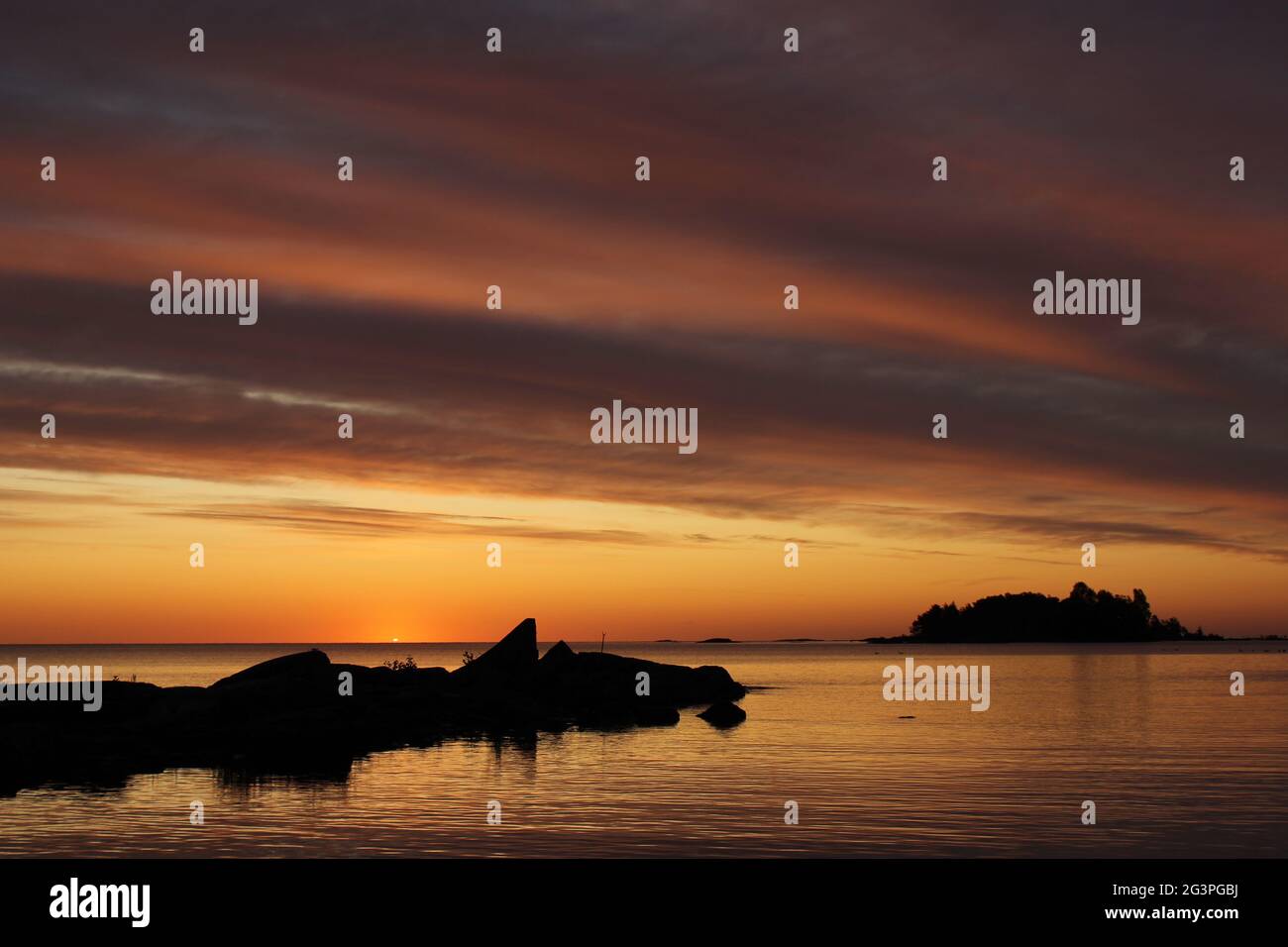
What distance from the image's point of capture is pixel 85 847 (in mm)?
27547

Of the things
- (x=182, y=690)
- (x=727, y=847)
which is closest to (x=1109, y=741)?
(x=727, y=847)

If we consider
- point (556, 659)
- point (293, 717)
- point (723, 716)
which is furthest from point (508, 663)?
point (293, 717)

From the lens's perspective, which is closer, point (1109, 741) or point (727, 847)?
point (727, 847)

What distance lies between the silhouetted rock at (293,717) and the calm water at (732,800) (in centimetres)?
206

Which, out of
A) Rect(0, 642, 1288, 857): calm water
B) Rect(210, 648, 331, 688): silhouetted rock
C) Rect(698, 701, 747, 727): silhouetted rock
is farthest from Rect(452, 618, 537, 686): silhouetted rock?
Rect(210, 648, 331, 688): silhouetted rock

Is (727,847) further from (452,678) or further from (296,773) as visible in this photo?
(452,678)

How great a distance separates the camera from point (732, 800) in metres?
36.7

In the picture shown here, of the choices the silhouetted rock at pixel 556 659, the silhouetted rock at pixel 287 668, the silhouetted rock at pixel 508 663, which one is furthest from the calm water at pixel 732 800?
the silhouetted rock at pixel 556 659

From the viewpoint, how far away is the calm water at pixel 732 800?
28.9 meters

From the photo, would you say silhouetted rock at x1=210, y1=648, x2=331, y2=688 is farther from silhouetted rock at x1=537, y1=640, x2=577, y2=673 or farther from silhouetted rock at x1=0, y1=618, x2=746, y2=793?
silhouetted rock at x1=537, y1=640, x2=577, y2=673

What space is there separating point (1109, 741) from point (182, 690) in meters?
46.1

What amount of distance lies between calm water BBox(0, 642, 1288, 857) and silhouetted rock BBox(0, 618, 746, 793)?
2063 mm

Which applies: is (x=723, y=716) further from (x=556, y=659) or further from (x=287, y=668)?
(x=287, y=668)
